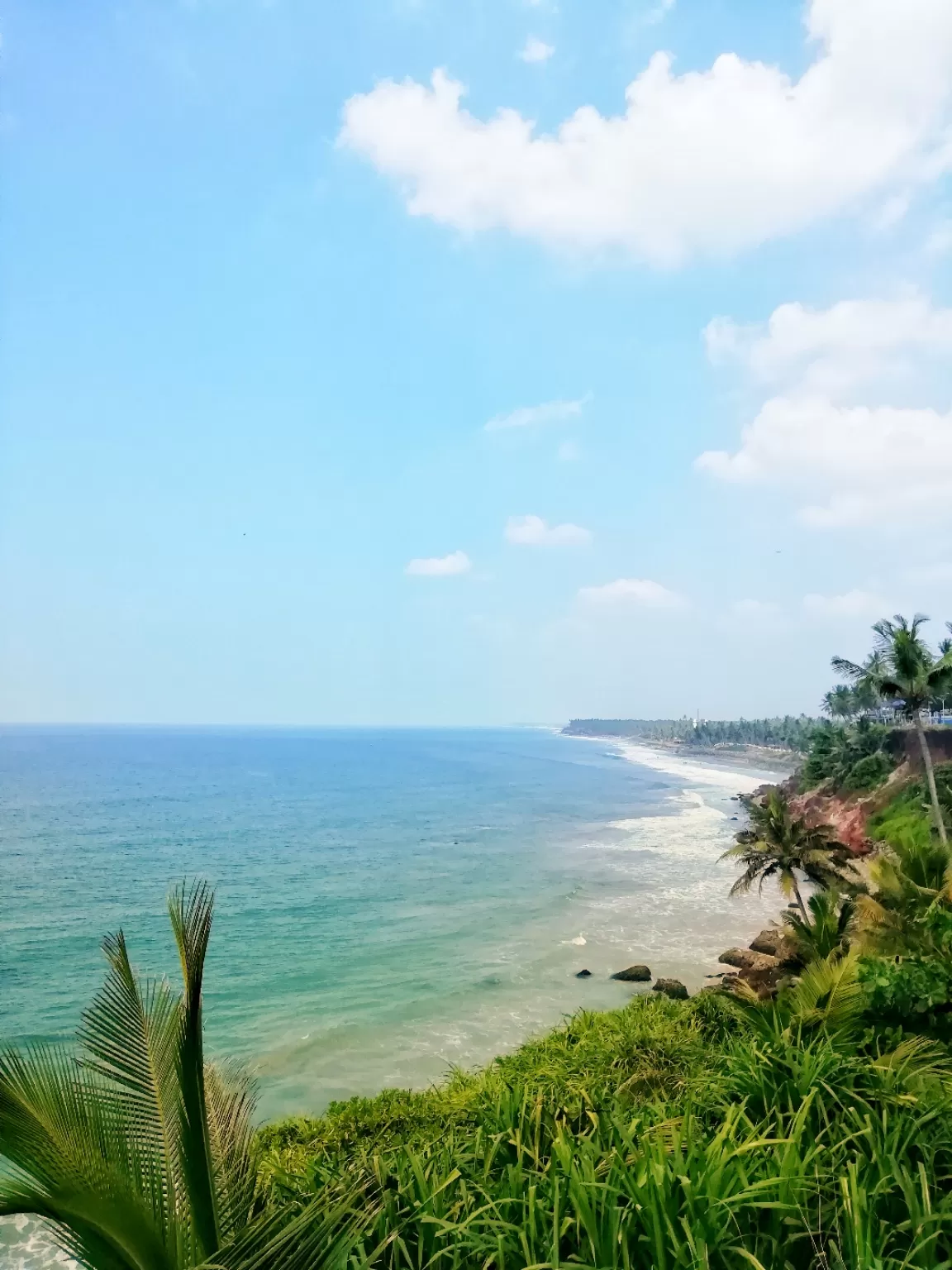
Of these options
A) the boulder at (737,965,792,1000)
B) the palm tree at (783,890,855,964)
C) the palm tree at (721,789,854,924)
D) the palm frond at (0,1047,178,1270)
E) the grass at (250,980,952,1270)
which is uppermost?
the palm frond at (0,1047,178,1270)

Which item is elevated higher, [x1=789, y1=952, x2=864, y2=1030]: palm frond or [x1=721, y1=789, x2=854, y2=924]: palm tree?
[x1=789, y1=952, x2=864, y2=1030]: palm frond

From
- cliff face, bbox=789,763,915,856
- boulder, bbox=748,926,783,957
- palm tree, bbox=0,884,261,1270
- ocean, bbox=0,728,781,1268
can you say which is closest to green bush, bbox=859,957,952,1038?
palm tree, bbox=0,884,261,1270

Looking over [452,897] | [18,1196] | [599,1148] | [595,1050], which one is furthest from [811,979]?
[452,897]

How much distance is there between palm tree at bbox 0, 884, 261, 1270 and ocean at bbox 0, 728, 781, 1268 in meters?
13.7

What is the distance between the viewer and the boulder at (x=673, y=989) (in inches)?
928

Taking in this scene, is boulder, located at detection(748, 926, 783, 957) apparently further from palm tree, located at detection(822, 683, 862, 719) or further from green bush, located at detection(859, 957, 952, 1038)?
palm tree, located at detection(822, 683, 862, 719)

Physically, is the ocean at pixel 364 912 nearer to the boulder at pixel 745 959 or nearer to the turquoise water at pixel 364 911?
the turquoise water at pixel 364 911

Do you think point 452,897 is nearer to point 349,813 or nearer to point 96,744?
point 349,813

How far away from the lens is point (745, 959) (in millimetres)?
26094

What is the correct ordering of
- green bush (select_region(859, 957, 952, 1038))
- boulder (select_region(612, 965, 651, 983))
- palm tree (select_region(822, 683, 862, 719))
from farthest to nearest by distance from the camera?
palm tree (select_region(822, 683, 862, 719)), boulder (select_region(612, 965, 651, 983)), green bush (select_region(859, 957, 952, 1038))

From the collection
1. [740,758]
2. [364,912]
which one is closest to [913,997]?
[364,912]

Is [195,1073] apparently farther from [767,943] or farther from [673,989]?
[767,943]

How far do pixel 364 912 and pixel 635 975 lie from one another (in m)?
16.9

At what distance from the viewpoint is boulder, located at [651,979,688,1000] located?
23562 mm
